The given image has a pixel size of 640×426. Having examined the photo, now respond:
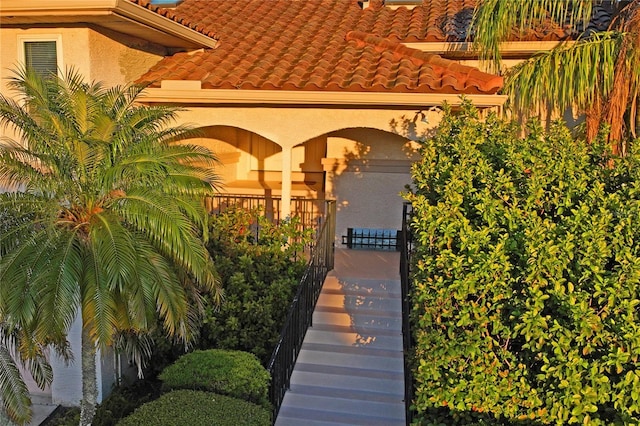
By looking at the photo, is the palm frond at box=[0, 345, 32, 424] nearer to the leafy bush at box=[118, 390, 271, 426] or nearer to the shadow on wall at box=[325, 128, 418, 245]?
the leafy bush at box=[118, 390, 271, 426]

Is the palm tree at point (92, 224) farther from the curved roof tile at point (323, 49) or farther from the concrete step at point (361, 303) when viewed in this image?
the concrete step at point (361, 303)

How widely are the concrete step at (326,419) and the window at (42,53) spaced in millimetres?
6248

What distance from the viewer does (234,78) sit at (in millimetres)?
9734

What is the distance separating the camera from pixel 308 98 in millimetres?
9219

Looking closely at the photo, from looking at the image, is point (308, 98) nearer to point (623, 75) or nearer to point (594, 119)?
point (594, 119)

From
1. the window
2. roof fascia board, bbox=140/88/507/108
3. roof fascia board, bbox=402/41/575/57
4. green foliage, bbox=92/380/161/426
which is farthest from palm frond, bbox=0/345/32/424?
roof fascia board, bbox=402/41/575/57

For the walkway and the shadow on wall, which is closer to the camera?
the walkway

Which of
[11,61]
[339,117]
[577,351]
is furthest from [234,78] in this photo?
[577,351]

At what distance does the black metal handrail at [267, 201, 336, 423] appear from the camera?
7.68m

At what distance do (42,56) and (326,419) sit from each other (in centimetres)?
706

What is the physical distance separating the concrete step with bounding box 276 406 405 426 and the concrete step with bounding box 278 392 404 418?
6 centimetres

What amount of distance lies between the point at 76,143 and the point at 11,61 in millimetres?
4010

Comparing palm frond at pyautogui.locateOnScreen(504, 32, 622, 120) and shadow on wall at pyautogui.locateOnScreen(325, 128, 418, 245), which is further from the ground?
palm frond at pyautogui.locateOnScreen(504, 32, 622, 120)

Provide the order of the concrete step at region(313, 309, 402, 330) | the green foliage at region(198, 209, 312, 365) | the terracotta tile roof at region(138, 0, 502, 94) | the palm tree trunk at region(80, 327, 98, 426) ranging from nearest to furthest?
the palm tree trunk at region(80, 327, 98, 426), the green foliage at region(198, 209, 312, 365), the concrete step at region(313, 309, 402, 330), the terracotta tile roof at region(138, 0, 502, 94)
